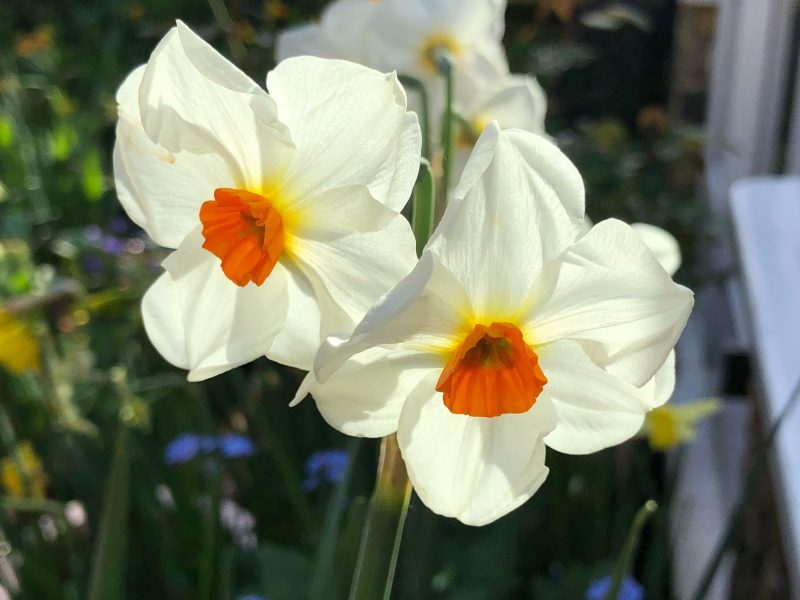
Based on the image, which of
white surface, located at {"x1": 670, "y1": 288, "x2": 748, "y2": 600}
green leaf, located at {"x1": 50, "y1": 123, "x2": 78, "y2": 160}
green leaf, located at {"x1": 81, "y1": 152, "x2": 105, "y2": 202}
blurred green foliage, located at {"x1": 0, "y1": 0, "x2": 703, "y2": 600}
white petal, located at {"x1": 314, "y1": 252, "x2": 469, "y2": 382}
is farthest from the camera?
green leaf, located at {"x1": 50, "y1": 123, "x2": 78, "y2": 160}

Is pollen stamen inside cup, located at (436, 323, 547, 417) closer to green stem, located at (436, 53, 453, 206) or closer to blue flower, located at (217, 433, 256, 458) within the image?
green stem, located at (436, 53, 453, 206)

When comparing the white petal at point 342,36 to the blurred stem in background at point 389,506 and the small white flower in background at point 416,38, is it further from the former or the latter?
the blurred stem in background at point 389,506

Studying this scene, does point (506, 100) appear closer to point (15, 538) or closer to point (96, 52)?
point (15, 538)

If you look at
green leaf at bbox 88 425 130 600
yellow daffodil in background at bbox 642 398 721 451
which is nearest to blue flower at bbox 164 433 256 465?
green leaf at bbox 88 425 130 600

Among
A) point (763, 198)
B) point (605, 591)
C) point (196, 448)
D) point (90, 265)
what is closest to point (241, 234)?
point (605, 591)

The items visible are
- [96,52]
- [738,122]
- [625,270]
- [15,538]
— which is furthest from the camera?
[96,52]

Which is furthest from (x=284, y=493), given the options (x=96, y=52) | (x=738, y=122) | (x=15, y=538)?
(x=96, y=52)
